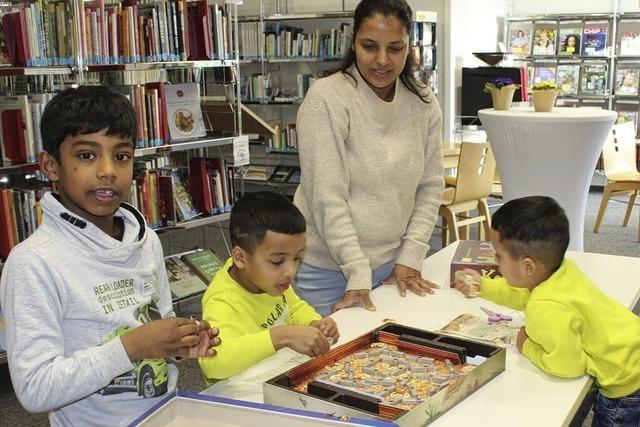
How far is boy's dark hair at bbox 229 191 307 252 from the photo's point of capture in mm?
1617

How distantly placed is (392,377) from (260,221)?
0.46 metres

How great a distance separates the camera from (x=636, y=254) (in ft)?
18.4

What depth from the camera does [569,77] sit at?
8344mm

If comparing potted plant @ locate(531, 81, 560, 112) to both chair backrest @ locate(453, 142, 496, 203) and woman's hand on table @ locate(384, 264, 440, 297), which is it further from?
woman's hand on table @ locate(384, 264, 440, 297)

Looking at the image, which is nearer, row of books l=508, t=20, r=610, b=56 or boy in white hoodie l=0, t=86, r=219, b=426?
boy in white hoodie l=0, t=86, r=219, b=426

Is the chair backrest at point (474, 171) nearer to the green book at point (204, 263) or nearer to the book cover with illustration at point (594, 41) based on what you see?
the green book at point (204, 263)

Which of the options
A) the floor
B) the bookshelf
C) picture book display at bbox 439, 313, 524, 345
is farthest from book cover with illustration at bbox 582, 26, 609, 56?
picture book display at bbox 439, 313, 524, 345

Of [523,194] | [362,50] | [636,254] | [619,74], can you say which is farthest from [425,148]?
[619,74]

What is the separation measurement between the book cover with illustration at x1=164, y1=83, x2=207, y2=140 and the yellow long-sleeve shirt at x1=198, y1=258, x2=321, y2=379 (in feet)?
9.16

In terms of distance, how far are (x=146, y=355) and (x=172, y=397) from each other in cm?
9

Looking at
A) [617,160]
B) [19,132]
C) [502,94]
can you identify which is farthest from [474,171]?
[19,132]

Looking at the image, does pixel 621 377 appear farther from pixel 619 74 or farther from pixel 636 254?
pixel 619 74

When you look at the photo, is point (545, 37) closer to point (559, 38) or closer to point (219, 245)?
point (559, 38)

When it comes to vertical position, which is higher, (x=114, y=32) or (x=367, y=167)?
(x=114, y=32)
